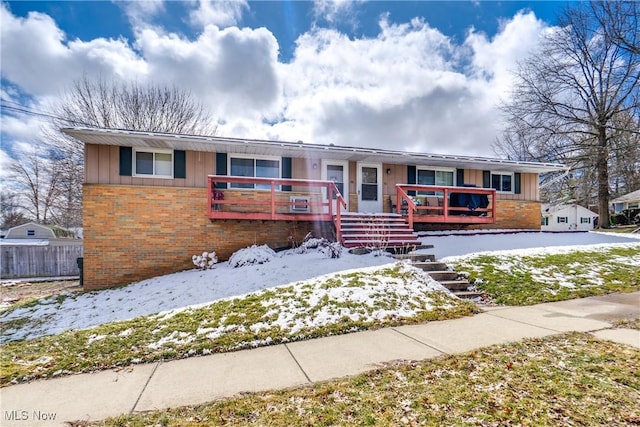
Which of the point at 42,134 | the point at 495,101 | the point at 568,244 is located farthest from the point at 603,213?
the point at 42,134

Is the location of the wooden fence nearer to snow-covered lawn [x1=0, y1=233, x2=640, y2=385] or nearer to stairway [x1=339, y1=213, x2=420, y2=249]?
snow-covered lawn [x1=0, y1=233, x2=640, y2=385]

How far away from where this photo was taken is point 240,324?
15.0 ft

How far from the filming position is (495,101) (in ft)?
74.0

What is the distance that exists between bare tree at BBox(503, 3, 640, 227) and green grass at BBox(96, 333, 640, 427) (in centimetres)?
2327

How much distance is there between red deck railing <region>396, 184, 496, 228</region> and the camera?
1033 cm

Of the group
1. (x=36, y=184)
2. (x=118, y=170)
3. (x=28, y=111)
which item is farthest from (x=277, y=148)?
(x=36, y=184)

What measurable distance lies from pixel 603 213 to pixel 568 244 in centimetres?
1627

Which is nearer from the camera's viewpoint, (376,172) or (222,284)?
(222,284)

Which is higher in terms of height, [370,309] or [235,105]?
[235,105]

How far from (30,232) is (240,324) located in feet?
90.9

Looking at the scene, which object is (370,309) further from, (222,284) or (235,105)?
(235,105)

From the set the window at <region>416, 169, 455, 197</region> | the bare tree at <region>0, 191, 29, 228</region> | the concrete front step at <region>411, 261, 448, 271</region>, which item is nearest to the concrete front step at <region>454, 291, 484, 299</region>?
the concrete front step at <region>411, 261, 448, 271</region>

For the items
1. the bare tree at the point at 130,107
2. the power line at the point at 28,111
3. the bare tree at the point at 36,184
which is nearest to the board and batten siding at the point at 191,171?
the power line at the point at 28,111

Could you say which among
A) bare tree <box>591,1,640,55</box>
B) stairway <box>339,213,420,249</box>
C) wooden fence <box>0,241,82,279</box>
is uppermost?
bare tree <box>591,1,640,55</box>
